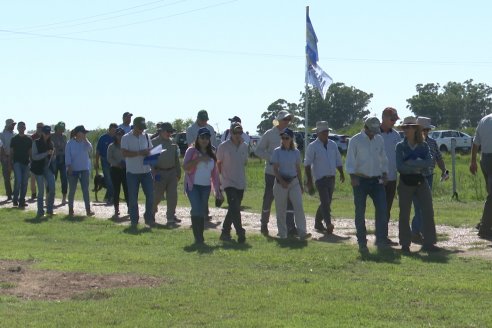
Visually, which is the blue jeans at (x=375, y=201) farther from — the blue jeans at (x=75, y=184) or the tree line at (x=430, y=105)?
the tree line at (x=430, y=105)

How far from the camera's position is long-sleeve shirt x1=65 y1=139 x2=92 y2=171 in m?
21.0

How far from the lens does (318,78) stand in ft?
100

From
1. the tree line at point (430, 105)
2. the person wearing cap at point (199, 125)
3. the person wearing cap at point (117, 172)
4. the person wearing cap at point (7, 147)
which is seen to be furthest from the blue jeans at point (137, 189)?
the tree line at point (430, 105)

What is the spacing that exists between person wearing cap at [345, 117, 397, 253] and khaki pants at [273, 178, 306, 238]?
56.1 inches

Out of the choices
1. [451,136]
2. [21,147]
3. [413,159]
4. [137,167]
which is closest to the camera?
[413,159]

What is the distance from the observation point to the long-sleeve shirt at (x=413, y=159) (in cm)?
1409

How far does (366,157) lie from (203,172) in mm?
2531

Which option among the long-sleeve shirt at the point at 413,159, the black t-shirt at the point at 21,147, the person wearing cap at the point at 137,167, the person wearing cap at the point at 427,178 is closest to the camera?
the long-sleeve shirt at the point at 413,159

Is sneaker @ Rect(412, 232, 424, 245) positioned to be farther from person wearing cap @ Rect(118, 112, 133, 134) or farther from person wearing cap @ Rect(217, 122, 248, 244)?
person wearing cap @ Rect(118, 112, 133, 134)

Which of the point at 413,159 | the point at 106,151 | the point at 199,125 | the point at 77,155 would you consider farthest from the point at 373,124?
the point at 106,151

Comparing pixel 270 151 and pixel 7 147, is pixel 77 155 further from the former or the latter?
pixel 270 151

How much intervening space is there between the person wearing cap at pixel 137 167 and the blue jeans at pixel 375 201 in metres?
4.99

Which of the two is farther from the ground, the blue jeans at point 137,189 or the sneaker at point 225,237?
the blue jeans at point 137,189

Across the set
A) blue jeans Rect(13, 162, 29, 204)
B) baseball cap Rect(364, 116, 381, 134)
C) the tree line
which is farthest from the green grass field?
the tree line
